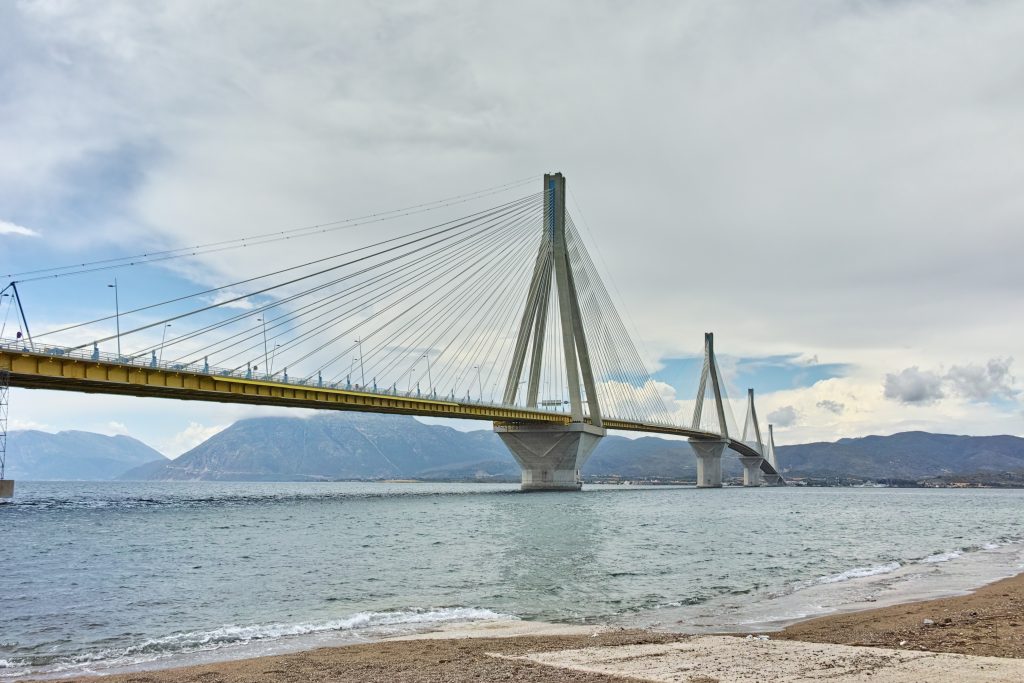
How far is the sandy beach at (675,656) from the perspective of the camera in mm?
11031

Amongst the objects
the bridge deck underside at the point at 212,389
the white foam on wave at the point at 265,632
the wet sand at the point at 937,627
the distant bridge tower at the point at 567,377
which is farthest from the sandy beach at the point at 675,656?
the distant bridge tower at the point at 567,377

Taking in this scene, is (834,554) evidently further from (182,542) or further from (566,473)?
(566,473)

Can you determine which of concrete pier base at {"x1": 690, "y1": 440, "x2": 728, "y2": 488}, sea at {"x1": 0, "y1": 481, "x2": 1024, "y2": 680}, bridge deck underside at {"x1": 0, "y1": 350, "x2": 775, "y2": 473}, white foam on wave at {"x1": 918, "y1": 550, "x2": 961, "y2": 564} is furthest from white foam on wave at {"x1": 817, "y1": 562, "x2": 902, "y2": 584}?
concrete pier base at {"x1": 690, "y1": 440, "x2": 728, "y2": 488}

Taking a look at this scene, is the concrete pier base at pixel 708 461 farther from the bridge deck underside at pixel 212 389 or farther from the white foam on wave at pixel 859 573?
the white foam on wave at pixel 859 573

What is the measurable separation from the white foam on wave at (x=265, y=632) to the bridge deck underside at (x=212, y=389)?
35751 millimetres

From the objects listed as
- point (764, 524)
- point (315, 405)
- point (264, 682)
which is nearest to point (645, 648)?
point (264, 682)

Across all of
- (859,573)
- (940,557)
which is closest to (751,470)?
(940,557)

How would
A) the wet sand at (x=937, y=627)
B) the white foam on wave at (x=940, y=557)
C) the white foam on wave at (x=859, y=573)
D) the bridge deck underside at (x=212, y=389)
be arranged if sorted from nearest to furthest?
the wet sand at (x=937, y=627) → the white foam on wave at (x=859, y=573) → the white foam on wave at (x=940, y=557) → the bridge deck underside at (x=212, y=389)

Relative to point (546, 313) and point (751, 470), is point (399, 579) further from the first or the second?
point (751, 470)

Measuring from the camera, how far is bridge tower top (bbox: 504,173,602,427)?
252ft

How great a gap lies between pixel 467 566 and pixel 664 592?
7.95 metres

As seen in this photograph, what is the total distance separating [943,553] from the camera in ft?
113

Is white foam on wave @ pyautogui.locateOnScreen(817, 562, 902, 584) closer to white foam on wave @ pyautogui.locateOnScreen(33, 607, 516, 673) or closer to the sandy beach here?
the sandy beach

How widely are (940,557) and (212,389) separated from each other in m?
46.0
